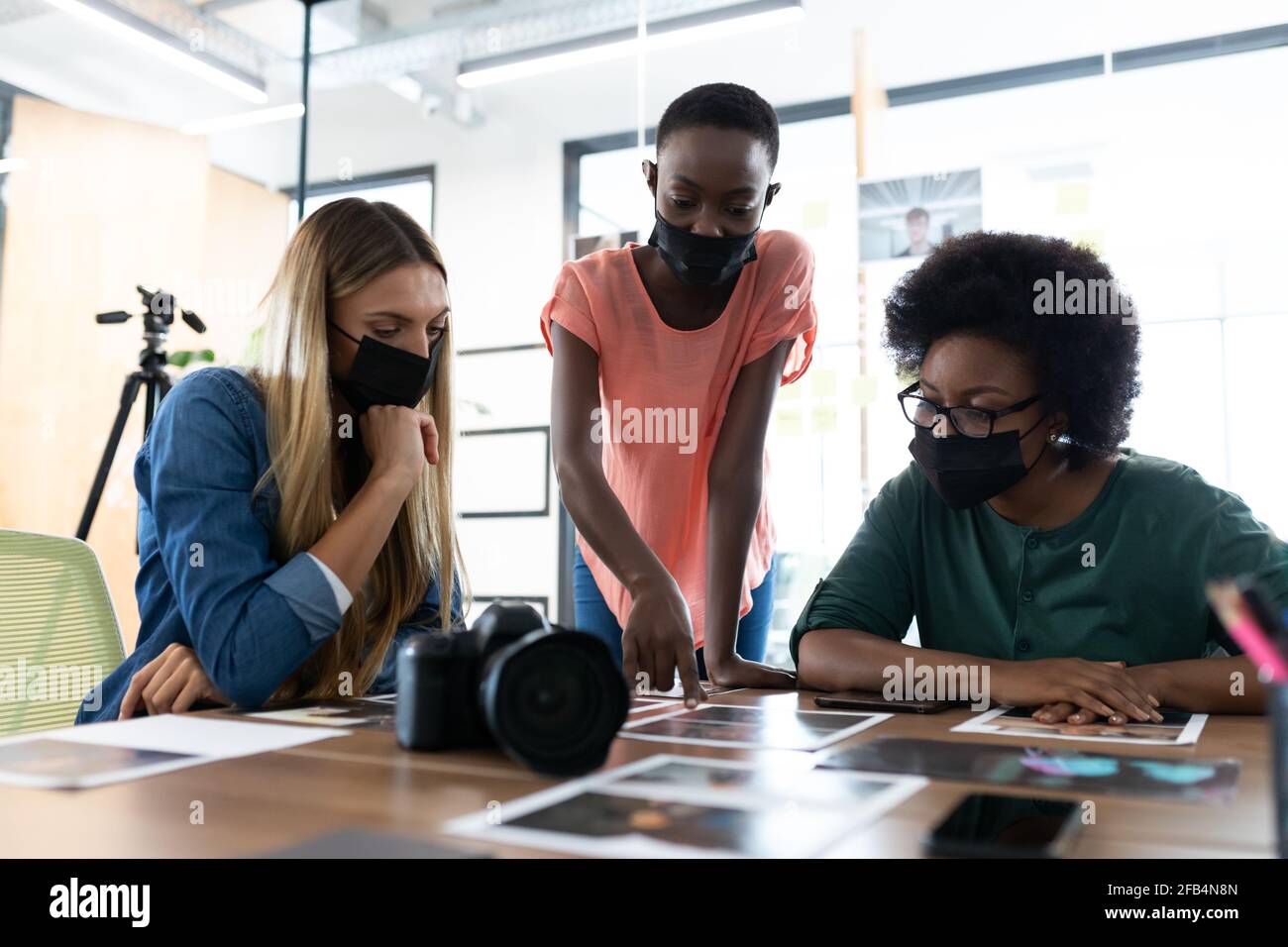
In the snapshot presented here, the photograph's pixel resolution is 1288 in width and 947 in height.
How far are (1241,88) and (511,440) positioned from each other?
2.87 metres

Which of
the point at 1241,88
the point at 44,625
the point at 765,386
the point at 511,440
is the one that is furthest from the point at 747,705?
the point at 511,440

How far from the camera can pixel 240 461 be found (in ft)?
3.72

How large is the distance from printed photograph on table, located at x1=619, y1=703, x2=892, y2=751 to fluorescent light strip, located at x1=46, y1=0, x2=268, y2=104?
11.6ft

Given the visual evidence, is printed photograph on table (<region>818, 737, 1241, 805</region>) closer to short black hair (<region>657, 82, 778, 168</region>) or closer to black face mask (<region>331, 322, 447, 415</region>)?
black face mask (<region>331, 322, 447, 415</region>)

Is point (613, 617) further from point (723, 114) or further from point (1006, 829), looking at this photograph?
point (1006, 829)

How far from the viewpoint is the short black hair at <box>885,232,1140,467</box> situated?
50.8 inches

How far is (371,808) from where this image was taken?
585 millimetres

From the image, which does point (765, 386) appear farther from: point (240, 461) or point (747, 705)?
point (240, 461)

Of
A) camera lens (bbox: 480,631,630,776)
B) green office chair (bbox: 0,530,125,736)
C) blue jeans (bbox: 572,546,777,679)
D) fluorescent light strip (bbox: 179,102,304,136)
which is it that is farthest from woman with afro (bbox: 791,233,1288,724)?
fluorescent light strip (bbox: 179,102,304,136)

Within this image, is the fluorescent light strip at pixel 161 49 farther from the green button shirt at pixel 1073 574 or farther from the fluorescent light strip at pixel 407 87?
the green button shirt at pixel 1073 574

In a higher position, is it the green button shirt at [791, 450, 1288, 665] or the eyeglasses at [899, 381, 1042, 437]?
the eyeglasses at [899, 381, 1042, 437]

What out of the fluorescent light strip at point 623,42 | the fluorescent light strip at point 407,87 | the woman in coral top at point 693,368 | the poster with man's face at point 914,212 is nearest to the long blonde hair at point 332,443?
the woman in coral top at point 693,368

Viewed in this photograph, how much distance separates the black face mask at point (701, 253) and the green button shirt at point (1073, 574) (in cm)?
44

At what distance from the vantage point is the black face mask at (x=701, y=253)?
1.46 m
